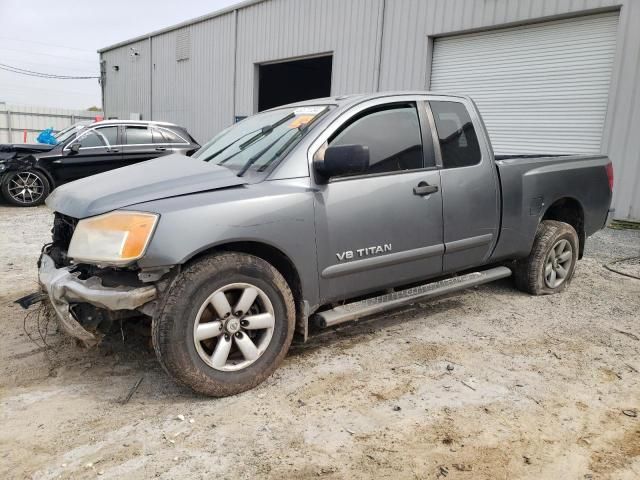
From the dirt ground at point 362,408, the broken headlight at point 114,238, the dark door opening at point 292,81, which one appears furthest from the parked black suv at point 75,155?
the broken headlight at point 114,238

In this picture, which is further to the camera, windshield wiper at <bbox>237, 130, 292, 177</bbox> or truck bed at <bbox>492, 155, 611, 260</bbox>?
truck bed at <bbox>492, 155, 611, 260</bbox>

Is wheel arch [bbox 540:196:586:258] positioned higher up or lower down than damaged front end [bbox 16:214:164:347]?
higher up

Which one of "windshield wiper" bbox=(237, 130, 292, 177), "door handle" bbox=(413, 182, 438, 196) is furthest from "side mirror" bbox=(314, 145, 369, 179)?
"door handle" bbox=(413, 182, 438, 196)

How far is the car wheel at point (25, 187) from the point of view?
9914 mm

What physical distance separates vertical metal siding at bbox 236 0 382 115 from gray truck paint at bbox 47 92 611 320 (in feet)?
28.9

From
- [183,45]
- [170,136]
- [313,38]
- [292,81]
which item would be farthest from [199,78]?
[170,136]

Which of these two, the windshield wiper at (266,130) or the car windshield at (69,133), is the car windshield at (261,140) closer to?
the windshield wiper at (266,130)

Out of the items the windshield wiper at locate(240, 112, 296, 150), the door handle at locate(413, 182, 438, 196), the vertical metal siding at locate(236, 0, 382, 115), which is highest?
the vertical metal siding at locate(236, 0, 382, 115)

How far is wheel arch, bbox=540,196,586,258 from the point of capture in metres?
5.07

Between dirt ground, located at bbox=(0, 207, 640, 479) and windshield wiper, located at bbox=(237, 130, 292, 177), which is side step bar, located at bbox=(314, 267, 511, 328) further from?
windshield wiper, located at bbox=(237, 130, 292, 177)

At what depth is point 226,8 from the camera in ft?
56.4

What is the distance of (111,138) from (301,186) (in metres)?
8.63

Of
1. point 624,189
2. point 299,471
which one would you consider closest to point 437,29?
point 624,189

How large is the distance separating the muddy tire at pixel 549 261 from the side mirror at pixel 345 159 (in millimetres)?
2464
